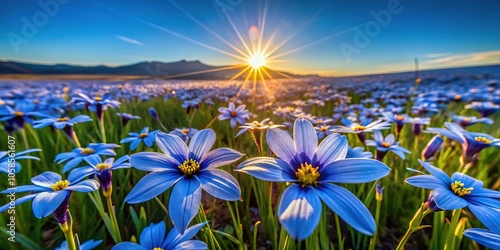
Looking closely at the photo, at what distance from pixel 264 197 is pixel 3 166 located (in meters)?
1.13

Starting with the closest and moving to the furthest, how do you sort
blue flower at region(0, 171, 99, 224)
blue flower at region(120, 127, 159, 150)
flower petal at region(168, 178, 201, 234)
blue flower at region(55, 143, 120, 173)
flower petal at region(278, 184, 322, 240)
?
flower petal at region(278, 184, 322, 240), flower petal at region(168, 178, 201, 234), blue flower at region(0, 171, 99, 224), blue flower at region(55, 143, 120, 173), blue flower at region(120, 127, 159, 150)

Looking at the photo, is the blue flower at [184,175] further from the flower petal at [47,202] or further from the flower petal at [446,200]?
the flower petal at [446,200]

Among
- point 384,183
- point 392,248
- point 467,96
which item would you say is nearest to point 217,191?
point 392,248

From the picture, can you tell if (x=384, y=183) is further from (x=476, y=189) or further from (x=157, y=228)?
(x=157, y=228)

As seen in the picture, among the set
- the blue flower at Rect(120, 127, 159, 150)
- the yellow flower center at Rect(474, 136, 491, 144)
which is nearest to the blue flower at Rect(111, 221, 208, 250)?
the blue flower at Rect(120, 127, 159, 150)

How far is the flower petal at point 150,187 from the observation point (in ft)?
2.07

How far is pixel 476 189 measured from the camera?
847 millimetres

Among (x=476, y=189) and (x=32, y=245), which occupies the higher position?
(x=476, y=189)

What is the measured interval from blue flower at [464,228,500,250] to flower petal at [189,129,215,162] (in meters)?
0.72

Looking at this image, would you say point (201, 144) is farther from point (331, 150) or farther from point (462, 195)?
point (462, 195)

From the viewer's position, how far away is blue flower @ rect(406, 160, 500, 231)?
0.67 metres

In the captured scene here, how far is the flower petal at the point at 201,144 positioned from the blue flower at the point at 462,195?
57 cm

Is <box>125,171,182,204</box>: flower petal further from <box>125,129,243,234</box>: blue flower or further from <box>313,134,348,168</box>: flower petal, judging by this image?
<box>313,134,348,168</box>: flower petal

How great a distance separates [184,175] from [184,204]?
0.41 ft
